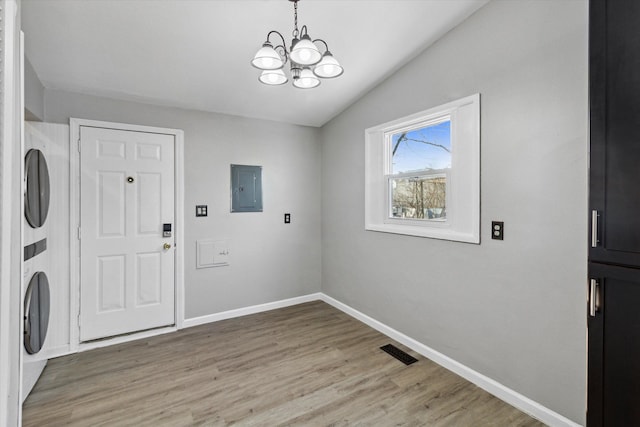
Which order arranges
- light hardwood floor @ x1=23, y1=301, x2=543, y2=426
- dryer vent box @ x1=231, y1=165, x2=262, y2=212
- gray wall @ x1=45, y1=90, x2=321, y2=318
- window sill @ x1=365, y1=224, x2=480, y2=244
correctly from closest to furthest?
light hardwood floor @ x1=23, y1=301, x2=543, y2=426
window sill @ x1=365, y1=224, x2=480, y2=244
gray wall @ x1=45, y1=90, x2=321, y2=318
dryer vent box @ x1=231, y1=165, x2=262, y2=212

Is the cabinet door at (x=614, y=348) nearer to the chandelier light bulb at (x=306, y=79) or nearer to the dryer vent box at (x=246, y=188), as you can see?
the chandelier light bulb at (x=306, y=79)

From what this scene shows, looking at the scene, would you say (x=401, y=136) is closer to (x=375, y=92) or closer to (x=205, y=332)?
(x=375, y=92)

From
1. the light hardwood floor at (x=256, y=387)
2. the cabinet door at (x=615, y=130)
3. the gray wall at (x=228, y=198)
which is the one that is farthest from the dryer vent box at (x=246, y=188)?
the cabinet door at (x=615, y=130)

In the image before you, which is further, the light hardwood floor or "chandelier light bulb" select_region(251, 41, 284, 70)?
the light hardwood floor

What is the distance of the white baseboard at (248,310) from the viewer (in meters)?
3.32

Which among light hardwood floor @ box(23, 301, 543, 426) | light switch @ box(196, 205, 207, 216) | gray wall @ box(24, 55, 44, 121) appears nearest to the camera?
light hardwood floor @ box(23, 301, 543, 426)

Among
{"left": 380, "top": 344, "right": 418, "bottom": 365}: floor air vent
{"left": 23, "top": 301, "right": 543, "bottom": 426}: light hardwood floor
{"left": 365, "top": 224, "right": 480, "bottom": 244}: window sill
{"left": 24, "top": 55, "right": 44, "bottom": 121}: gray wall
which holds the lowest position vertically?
{"left": 23, "top": 301, "right": 543, "bottom": 426}: light hardwood floor

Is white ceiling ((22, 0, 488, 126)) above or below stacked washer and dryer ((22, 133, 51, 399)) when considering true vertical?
above

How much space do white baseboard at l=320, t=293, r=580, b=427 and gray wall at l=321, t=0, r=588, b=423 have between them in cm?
4

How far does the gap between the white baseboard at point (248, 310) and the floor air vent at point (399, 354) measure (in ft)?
4.77

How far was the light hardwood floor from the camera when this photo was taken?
192 centimetres

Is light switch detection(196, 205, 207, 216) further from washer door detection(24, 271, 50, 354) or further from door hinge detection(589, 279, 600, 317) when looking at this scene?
door hinge detection(589, 279, 600, 317)


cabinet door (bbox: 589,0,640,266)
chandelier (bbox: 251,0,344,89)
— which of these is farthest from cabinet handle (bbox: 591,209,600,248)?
chandelier (bbox: 251,0,344,89)

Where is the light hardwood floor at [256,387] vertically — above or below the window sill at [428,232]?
below
